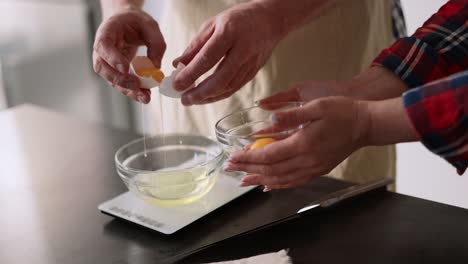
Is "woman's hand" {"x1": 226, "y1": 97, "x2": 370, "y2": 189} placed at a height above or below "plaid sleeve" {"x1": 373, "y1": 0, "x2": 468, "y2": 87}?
below

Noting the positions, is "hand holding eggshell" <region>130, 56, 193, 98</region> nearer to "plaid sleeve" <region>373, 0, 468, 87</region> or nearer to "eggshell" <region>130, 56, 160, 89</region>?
"eggshell" <region>130, 56, 160, 89</region>

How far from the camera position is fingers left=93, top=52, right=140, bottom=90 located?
1.04 metres

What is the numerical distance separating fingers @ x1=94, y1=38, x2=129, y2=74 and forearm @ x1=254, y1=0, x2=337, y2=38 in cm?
27

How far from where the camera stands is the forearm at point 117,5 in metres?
1.23

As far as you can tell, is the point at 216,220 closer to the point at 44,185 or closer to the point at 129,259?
the point at 129,259

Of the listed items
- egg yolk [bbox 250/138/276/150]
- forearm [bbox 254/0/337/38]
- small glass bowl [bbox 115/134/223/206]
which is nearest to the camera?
egg yolk [bbox 250/138/276/150]

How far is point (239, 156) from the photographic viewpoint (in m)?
0.82

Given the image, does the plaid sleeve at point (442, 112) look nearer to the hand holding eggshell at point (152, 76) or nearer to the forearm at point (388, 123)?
the forearm at point (388, 123)

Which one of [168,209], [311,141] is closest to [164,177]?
[168,209]

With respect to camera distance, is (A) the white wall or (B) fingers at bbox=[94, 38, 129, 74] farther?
(A) the white wall

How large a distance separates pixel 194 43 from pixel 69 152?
0.39 metres

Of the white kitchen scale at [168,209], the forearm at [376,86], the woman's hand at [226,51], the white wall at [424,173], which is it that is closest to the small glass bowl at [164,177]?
the white kitchen scale at [168,209]

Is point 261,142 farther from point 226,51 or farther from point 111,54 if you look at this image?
point 111,54

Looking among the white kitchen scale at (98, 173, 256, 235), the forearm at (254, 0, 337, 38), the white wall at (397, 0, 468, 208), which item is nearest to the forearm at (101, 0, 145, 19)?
the forearm at (254, 0, 337, 38)
